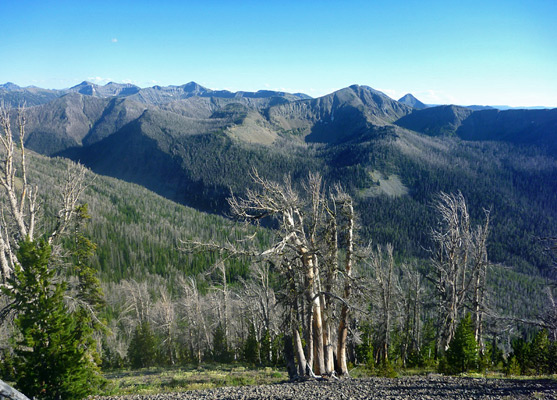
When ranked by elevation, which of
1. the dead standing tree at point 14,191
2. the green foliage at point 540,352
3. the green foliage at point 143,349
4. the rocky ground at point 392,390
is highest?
the dead standing tree at point 14,191

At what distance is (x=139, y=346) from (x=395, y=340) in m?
31.4

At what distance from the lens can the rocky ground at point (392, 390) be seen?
1041 centimetres

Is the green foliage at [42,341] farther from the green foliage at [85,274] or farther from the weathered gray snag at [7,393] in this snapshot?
the green foliage at [85,274]

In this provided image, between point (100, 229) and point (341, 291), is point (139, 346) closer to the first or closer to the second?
point (341, 291)

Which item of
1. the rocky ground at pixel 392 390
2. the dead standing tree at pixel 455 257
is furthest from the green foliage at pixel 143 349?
the dead standing tree at pixel 455 257

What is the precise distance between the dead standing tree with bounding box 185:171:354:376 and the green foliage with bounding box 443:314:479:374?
7.54 metres

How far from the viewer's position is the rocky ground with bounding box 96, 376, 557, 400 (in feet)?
34.2

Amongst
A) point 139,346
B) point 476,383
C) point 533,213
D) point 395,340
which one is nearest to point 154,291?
point 139,346

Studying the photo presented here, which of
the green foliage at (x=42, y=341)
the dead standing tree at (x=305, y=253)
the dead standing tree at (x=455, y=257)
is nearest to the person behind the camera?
the green foliage at (x=42, y=341)

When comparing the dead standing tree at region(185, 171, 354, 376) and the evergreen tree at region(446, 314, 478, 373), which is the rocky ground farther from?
the evergreen tree at region(446, 314, 478, 373)

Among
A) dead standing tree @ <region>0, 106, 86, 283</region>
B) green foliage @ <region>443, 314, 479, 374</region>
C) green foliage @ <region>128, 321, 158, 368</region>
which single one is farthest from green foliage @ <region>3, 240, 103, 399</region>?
green foliage @ <region>128, 321, 158, 368</region>

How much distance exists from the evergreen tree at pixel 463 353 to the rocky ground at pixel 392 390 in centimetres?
565

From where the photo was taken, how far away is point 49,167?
186 metres

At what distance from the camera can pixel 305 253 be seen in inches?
477
